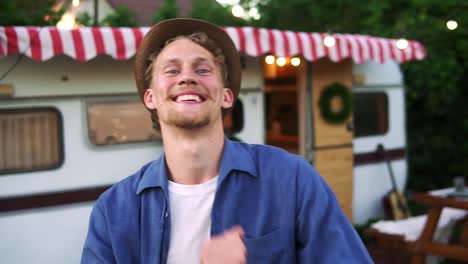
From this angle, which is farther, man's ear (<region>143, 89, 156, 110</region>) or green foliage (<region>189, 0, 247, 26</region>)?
green foliage (<region>189, 0, 247, 26</region>)

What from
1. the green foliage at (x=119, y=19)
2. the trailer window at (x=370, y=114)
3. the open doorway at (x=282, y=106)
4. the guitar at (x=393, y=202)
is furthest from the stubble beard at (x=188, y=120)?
the open doorway at (x=282, y=106)

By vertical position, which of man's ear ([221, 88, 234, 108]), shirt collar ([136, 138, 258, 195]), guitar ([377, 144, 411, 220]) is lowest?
guitar ([377, 144, 411, 220])

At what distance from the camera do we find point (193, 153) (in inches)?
76.8

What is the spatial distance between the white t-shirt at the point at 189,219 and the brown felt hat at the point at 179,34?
457 mm

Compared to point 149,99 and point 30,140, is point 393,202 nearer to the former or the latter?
point 30,140

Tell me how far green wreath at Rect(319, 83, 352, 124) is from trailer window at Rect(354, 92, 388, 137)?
54 cm

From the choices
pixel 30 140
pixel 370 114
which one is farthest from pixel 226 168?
pixel 370 114

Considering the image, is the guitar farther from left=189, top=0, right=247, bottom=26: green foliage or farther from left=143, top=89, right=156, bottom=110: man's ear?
left=143, top=89, right=156, bottom=110: man's ear

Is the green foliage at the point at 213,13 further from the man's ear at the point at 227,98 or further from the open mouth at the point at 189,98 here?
the open mouth at the point at 189,98

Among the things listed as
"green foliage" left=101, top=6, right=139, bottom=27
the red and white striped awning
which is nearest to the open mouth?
the red and white striped awning

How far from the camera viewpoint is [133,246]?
1.86 meters

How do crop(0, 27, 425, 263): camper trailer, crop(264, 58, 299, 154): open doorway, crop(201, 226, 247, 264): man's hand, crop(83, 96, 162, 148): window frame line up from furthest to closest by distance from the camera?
crop(264, 58, 299, 154): open doorway, crop(83, 96, 162, 148): window frame, crop(0, 27, 425, 263): camper trailer, crop(201, 226, 247, 264): man's hand

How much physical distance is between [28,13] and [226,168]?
196 inches

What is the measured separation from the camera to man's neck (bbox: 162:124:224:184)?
76.4 inches
